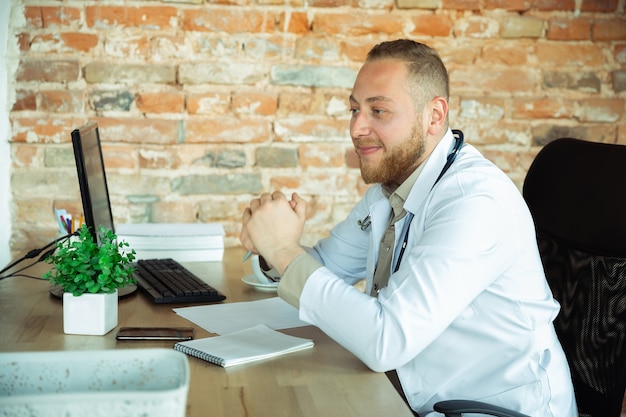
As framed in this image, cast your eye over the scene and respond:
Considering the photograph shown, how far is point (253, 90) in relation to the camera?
254 centimetres

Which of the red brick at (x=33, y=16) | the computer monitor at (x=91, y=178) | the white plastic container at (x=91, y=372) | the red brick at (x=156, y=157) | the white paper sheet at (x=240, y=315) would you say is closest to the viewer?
the white plastic container at (x=91, y=372)

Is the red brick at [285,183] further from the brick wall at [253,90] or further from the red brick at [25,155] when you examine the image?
the red brick at [25,155]

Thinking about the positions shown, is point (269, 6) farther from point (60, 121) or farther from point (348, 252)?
point (348, 252)

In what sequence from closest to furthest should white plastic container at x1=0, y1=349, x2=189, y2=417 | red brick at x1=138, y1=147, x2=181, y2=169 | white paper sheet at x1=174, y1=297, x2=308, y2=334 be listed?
white plastic container at x1=0, y1=349, x2=189, y2=417 → white paper sheet at x1=174, y1=297, x2=308, y2=334 → red brick at x1=138, y1=147, x2=181, y2=169

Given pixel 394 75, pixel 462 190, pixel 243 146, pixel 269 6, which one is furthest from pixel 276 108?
pixel 462 190

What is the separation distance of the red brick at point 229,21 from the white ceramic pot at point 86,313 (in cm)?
131

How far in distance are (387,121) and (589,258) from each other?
57cm

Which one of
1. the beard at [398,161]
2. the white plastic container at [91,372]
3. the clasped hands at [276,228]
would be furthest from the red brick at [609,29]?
the white plastic container at [91,372]

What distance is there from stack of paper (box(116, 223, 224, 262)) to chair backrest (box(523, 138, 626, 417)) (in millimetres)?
1012

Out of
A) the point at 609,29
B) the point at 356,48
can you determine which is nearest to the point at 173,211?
the point at 356,48

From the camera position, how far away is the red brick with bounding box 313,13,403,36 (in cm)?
255

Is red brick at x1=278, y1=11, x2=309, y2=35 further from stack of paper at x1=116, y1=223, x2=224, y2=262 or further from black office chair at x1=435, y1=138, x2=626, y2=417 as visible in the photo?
black office chair at x1=435, y1=138, x2=626, y2=417

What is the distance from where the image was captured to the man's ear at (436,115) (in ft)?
5.75

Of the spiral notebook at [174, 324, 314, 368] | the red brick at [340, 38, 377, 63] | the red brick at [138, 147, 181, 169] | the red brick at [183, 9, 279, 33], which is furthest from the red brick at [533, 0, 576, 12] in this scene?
the spiral notebook at [174, 324, 314, 368]
